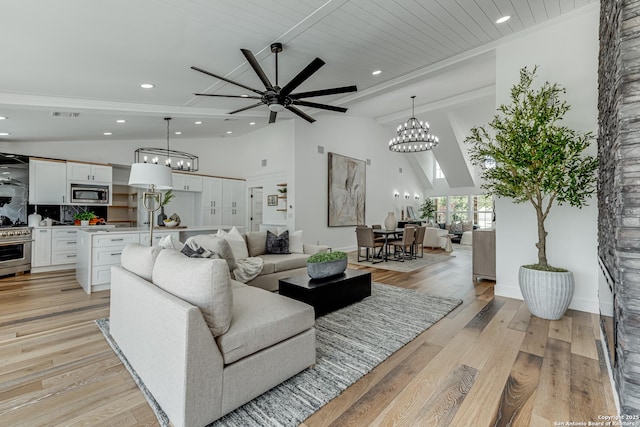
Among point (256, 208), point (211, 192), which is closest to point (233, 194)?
point (211, 192)

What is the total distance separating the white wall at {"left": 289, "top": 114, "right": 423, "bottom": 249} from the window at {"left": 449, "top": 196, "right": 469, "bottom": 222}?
3444 millimetres

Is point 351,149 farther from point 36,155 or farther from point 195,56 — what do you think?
point 36,155

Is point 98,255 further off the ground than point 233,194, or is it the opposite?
point 233,194

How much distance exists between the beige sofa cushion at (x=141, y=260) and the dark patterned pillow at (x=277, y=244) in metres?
2.38

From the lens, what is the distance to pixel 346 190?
8391mm

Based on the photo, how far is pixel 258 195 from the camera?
28.3 ft

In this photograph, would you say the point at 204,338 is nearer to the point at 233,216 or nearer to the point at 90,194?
the point at 90,194

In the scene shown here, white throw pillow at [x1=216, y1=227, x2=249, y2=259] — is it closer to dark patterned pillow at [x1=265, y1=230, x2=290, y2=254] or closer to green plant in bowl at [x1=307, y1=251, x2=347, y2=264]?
dark patterned pillow at [x1=265, y1=230, x2=290, y2=254]

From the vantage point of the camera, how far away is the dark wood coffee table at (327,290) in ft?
10.1

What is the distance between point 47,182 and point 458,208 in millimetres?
13841

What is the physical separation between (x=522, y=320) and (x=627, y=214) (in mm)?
1982

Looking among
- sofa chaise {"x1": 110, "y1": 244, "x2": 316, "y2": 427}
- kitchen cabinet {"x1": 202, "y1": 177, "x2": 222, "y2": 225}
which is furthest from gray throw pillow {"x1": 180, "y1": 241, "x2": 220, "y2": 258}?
kitchen cabinet {"x1": 202, "y1": 177, "x2": 222, "y2": 225}

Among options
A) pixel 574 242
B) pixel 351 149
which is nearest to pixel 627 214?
pixel 574 242

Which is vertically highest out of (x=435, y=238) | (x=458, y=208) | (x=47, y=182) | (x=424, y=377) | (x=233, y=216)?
(x=47, y=182)
